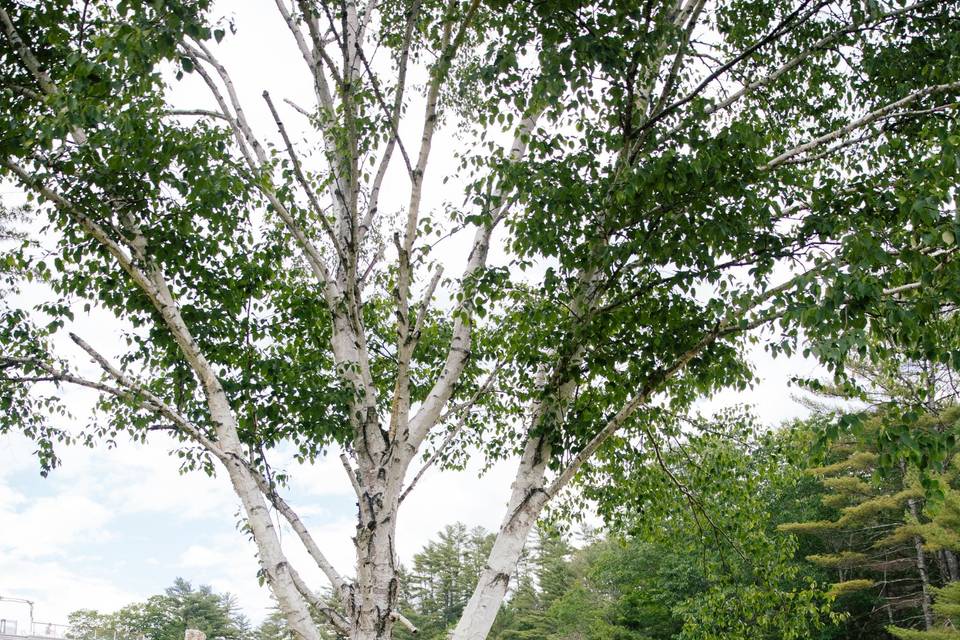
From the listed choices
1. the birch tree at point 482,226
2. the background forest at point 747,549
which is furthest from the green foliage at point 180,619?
the birch tree at point 482,226

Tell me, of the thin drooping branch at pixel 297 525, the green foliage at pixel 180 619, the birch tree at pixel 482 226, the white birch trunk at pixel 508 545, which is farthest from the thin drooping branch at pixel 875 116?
the green foliage at pixel 180 619

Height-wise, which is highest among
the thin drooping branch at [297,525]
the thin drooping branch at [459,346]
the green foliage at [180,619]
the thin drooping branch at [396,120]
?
the thin drooping branch at [396,120]

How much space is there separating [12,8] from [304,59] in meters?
2.57

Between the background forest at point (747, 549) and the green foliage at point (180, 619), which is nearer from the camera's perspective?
the background forest at point (747, 549)

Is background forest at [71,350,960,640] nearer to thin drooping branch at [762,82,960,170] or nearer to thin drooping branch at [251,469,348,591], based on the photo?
thin drooping branch at [251,469,348,591]

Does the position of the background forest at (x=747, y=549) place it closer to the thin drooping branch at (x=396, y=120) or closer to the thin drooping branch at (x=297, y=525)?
the thin drooping branch at (x=297, y=525)

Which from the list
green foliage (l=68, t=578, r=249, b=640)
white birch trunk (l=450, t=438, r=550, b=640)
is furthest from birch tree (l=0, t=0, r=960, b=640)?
green foliage (l=68, t=578, r=249, b=640)

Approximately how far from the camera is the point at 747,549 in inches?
317

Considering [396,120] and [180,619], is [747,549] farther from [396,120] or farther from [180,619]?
[180,619]

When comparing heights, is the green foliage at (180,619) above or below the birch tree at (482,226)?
below

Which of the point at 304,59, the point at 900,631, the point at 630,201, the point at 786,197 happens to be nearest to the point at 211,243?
the point at 304,59

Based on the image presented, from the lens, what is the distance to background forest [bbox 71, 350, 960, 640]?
7594 mm

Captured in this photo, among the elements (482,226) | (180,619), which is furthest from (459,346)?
(180,619)

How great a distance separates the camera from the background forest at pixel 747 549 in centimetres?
759
